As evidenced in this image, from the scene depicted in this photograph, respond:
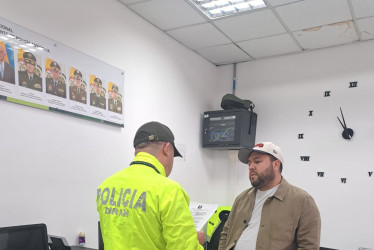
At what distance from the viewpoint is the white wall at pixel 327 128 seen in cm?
336

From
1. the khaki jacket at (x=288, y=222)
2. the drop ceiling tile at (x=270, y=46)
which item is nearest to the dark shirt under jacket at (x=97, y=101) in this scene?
the khaki jacket at (x=288, y=222)

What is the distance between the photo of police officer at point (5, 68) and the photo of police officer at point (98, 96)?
0.64 metres

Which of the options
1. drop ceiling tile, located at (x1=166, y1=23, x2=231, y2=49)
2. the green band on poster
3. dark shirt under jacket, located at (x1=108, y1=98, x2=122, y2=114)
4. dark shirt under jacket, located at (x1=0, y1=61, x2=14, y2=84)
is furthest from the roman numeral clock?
dark shirt under jacket, located at (x1=0, y1=61, x2=14, y2=84)

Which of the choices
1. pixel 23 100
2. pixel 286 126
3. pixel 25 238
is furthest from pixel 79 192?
pixel 286 126

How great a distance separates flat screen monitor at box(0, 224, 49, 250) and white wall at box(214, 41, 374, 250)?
2505 mm

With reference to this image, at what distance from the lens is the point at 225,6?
2.97 m

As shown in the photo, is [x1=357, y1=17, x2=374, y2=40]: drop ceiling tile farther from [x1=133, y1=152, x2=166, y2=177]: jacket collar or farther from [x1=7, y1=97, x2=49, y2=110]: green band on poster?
[x1=7, y1=97, x2=49, y2=110]: green band on poster

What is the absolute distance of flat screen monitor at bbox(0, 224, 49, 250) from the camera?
176 centimetres

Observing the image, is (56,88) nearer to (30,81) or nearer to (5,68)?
(30,81)

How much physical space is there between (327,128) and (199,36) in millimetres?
1656

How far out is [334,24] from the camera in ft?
10.3

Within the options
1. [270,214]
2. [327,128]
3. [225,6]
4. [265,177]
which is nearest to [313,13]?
[225,6]

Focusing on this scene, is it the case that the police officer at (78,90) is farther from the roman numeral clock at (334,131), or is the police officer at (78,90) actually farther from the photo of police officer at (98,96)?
the roman numeral clock at (334,131)

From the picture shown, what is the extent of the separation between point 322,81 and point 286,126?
0.62 metres
